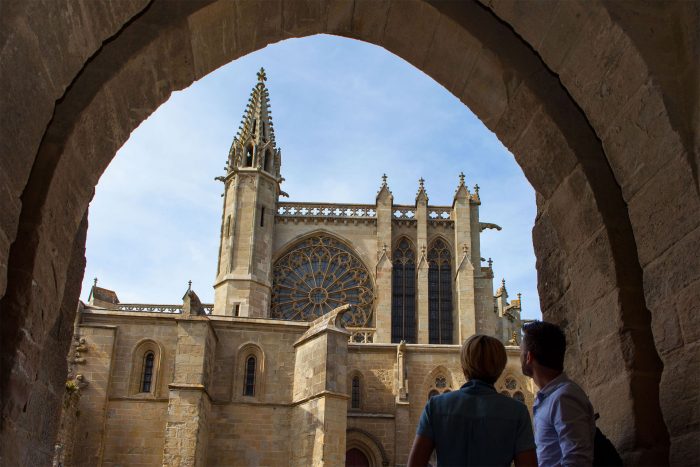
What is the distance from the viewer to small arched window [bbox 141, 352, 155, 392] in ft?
61.2

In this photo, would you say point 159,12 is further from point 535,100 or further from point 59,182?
point 535,100

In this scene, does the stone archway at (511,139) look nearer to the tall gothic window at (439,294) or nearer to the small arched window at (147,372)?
the small arched window at (147,372)

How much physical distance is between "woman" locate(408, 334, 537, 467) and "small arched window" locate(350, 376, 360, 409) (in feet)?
67.2

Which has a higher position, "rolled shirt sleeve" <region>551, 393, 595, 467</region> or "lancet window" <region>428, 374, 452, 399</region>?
"lancet window" <region>428, 374, 452, 399</region>

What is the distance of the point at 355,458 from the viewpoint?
71.8ft

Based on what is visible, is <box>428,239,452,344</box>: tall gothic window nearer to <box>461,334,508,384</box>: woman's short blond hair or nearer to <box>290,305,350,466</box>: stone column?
<box>290,305,350,466</box>: stone column

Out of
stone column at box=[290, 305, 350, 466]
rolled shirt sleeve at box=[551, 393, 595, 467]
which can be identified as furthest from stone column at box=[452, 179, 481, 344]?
rolled shirt sleeve at box=[551, 393, 595, 467]

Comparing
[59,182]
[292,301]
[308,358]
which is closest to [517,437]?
[59,182]

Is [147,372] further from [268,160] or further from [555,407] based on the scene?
[555,407]

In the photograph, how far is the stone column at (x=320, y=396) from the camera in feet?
54.3

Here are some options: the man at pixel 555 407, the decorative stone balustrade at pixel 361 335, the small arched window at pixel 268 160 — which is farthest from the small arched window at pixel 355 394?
the man at pixel 555 407

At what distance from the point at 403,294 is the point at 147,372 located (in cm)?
1239

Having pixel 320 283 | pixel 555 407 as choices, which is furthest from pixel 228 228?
pixel 555 407

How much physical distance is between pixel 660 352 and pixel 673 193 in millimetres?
626
